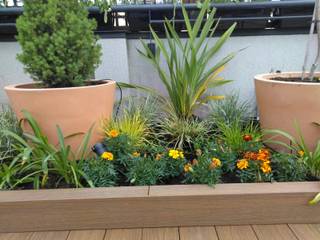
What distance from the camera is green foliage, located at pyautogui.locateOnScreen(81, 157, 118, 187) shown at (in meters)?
1.36

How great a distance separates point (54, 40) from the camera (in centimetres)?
144

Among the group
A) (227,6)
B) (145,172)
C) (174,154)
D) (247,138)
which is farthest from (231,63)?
(145,172)

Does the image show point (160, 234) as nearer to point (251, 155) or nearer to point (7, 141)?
point (251, 155)

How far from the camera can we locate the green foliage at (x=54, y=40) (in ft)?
4.73

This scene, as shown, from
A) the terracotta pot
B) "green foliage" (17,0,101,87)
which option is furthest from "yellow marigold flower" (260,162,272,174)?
"green foliage" (17,0,101,87)

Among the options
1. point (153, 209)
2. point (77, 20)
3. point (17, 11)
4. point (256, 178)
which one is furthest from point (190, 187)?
point (17, 11)

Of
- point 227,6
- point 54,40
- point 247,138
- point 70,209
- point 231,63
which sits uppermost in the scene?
point 227,6

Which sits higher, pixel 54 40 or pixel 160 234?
pixel 54 40

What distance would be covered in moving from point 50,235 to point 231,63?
2077 millimetres

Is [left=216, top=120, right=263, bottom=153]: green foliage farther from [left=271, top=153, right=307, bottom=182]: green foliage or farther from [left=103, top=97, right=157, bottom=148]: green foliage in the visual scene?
[left=103, top=97, right=157, bottom=148]: green foliage

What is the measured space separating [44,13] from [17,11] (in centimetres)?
104

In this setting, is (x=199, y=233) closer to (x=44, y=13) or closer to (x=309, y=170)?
(x=309, y=170)

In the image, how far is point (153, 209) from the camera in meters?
1.25

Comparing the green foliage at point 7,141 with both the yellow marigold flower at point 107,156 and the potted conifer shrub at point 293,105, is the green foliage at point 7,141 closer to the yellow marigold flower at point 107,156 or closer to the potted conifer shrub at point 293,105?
the yellow marigold flower at point 107,156
